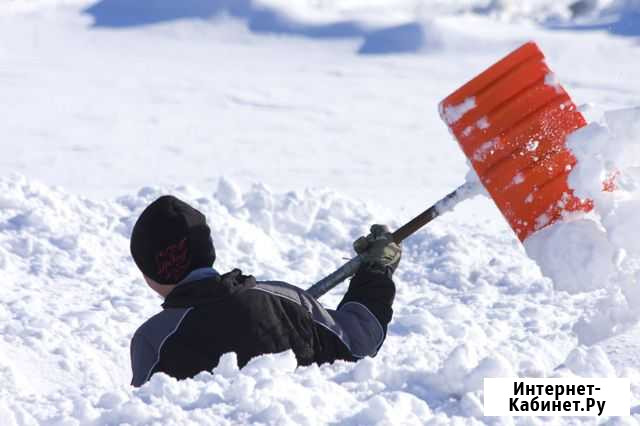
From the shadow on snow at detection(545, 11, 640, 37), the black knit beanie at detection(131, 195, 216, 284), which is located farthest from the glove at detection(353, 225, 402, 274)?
the shadow on snow at detection(545, 11, 640, 37)

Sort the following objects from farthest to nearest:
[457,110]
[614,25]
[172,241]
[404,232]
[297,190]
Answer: [614,25] < [297,190] < [404,232] < [457,110] < [172,241]

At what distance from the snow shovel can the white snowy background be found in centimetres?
10

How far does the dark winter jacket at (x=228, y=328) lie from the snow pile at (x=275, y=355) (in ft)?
0.16

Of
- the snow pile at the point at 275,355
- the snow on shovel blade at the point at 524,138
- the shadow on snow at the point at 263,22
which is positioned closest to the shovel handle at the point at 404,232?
the snow on shovel blade at the point at 524,138

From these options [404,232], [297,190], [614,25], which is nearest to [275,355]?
[404,232]

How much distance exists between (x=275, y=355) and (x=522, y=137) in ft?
3.47

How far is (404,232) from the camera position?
10.7ft

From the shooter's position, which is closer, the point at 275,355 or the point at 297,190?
the point at 275,355

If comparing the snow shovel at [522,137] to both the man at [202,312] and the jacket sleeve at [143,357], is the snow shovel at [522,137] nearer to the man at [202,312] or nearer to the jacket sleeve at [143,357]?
the man at [202,312]

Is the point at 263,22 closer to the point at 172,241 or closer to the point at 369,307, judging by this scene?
the point at 369,307

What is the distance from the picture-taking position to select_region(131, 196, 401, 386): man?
7.98 feet

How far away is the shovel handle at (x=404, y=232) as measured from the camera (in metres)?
3.16

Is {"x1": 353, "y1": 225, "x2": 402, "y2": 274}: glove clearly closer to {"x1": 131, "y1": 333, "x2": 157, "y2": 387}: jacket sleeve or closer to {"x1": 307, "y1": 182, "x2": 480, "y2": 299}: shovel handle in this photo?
{"x1": 307, "y1": 182, "x2": 480, "y2": 299}: shovel handle

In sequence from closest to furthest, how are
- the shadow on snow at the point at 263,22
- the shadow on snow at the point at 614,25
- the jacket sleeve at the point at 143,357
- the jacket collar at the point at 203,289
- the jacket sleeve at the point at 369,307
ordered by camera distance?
1. the jacket collar at the point at 203,289
2. the jacket sleeve at the point at 143,357
3. the jacket sleeve at the point at 369,307
4. the shadow on snow at the point at 614,25
5. the shadow on snow at the point at 263,22
